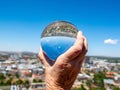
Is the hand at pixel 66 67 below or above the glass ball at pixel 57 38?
below

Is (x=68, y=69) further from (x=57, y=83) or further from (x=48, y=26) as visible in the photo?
(x=48, y=26)

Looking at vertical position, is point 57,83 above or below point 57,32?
below

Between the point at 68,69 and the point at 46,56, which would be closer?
the point at 68,69

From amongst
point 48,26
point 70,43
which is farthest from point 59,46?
point 48,26

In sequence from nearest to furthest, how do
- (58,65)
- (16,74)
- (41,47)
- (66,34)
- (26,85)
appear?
(58,65), (66,34), (41,47), (26,85), (16,74)

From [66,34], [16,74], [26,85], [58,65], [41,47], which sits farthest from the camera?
[16,74]
